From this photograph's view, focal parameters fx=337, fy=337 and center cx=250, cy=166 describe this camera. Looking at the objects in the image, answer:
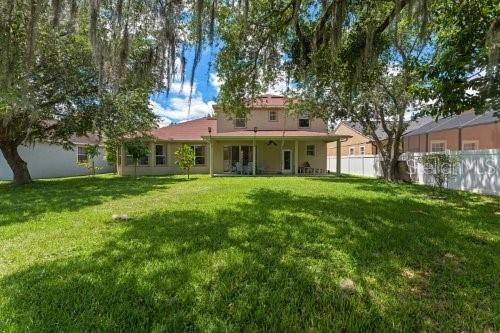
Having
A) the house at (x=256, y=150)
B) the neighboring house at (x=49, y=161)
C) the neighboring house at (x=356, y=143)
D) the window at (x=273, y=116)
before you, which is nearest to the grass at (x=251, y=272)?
the neighboring house at (x=49, y=161)

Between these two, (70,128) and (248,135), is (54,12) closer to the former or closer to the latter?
(70,128)

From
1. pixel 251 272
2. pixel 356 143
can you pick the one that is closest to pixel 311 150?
pixel 356 143

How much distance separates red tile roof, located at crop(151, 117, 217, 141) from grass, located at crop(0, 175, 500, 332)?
650 inches

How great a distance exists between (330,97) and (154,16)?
12.6m

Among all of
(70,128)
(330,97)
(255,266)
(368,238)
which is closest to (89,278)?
(255,266)

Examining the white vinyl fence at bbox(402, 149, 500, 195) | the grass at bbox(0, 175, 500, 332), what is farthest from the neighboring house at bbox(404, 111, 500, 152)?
the grass at bbox(0, 175, 500, 332)

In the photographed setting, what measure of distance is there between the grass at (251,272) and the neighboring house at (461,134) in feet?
36.0

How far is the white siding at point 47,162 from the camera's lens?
19.7 m

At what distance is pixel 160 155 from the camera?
23.3m

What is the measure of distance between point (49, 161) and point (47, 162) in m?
0.17

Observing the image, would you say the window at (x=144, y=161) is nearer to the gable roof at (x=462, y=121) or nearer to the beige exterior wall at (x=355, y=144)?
the beige exterior wall at (x=355, y=144)

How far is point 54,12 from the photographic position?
4.17 meters

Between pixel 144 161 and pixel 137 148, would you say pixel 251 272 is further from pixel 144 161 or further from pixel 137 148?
pixel 144 161

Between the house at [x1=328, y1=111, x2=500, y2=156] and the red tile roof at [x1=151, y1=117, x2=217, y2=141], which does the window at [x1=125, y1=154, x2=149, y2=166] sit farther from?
the house at [x1=328, y1=111, x2=500, y2=156]
